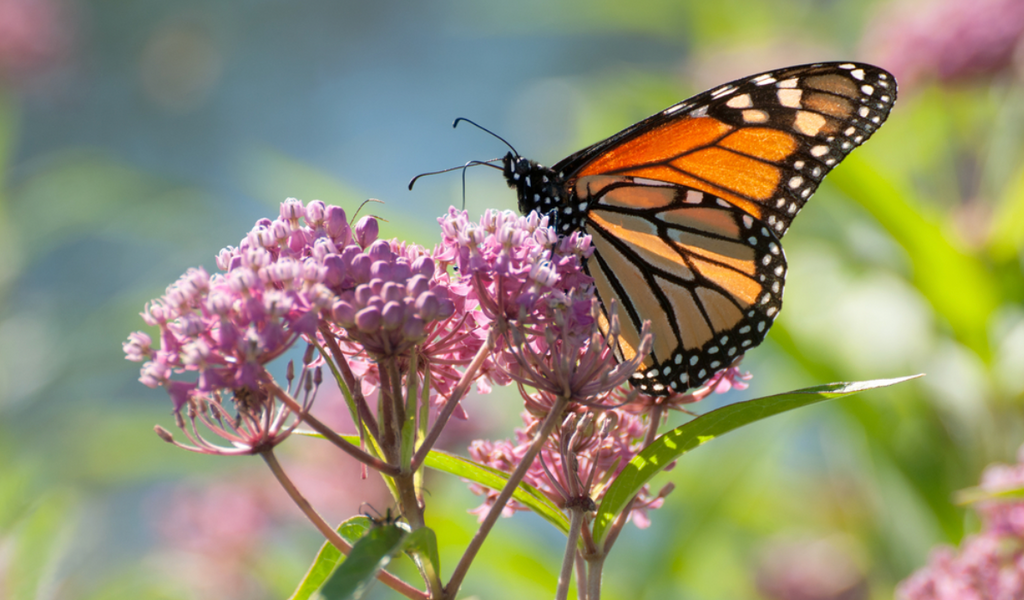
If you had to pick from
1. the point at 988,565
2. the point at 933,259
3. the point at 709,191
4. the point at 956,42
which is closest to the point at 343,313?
the point at 709,191

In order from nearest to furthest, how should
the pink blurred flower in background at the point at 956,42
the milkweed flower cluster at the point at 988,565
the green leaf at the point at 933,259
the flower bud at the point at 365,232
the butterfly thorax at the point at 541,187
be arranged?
the flower bud at the point at 365,232 → the milkweed flower cluster at the point at 988,565 → the butterfly thorax at the point at 541,187 → the green leaf at the point at 933,259 → the pink blurred flower in background at the point at 956,42

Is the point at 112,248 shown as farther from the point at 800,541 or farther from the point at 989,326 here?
the point at 989,326

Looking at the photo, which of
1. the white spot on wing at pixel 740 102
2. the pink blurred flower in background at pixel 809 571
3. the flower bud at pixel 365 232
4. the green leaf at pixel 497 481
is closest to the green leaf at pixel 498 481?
the green leaf at pixel 497 481

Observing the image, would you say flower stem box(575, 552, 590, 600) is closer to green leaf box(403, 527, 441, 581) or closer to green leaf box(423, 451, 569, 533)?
green leaf box(423, 451, 569, 533)

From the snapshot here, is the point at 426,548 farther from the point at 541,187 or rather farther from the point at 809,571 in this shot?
the point at 809,571

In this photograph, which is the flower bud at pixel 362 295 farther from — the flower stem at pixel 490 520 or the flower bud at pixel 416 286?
the flower stem at pixel 490 520

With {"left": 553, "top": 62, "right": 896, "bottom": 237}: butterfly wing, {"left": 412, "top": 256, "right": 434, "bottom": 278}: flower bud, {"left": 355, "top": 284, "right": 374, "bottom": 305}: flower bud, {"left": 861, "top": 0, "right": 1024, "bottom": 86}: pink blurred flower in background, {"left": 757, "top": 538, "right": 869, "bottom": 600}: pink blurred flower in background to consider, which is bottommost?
{"left": 757, "top": 538, "right": 869, "bottom": 600}: pink blurred flower in background

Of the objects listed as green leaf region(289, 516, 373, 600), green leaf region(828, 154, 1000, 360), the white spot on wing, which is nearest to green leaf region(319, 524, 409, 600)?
green leaf region(289, 516, 373, 600)
